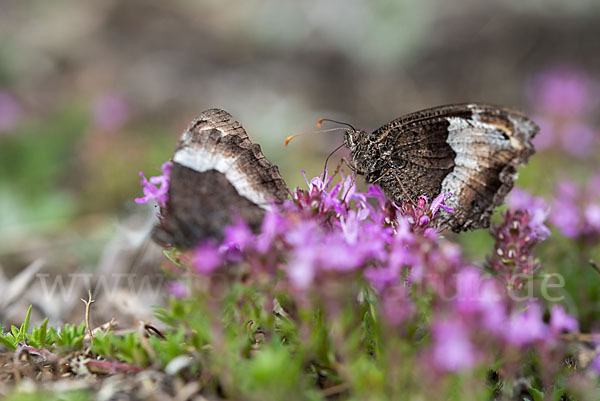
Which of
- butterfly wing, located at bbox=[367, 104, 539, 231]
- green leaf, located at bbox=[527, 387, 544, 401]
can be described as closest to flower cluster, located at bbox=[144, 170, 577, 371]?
green leaf, located at bbox=[527, 387, 544, 401]

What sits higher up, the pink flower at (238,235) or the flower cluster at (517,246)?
the flower cluster at (517,246)

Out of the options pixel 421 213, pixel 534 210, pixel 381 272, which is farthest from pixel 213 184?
pixel 534 210

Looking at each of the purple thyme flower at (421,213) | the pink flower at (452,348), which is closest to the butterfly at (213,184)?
the purple thyme flower at (421,213)

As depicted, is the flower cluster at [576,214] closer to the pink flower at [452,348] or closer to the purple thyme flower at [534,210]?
the purple thyme flower at [534,210]

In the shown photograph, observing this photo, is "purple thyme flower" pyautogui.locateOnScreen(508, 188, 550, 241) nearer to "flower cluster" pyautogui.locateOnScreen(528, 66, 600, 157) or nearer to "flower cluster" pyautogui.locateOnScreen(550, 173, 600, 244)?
"flower cluster" pyautogui.locateOnScreen(550, 173, 600, 244)

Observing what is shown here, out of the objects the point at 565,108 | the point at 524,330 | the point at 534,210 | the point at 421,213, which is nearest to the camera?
the point at 524,330

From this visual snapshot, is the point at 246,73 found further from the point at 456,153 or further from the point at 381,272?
the point at 381,272
